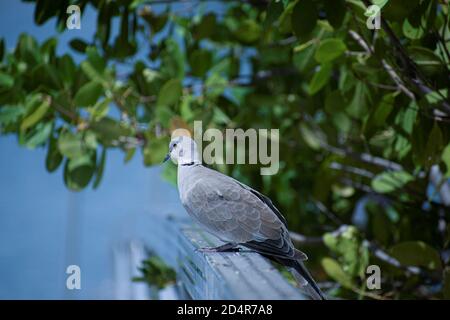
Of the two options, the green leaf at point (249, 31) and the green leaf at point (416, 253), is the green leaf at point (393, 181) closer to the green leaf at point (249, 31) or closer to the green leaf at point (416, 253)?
the green leaf at point (416, 253)

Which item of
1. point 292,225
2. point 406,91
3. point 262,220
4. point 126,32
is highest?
point 126,32

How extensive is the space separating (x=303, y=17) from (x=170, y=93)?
362 millimetres

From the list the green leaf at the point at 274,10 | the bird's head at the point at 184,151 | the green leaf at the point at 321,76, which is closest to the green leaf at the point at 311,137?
the green leaf at the point at 321,76

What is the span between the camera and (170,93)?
1.22m

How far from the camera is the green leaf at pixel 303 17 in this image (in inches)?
37.8

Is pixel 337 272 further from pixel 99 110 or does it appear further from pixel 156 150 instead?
pixel 99 110

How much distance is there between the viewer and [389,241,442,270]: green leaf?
41.1 inches

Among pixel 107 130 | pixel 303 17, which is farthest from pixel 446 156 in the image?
pixel 107 130

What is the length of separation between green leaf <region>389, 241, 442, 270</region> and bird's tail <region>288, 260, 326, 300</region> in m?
0.38

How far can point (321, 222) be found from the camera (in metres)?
1.83

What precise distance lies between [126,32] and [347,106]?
535mm
